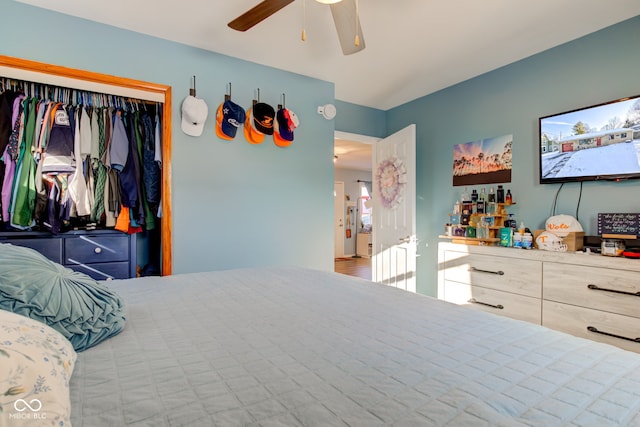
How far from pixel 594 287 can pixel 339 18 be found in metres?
2.19

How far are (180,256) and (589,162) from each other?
304 cm

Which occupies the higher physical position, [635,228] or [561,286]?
[635,228]

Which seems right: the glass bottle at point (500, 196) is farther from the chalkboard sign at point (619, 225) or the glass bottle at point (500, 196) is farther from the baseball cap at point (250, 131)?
the baseball cap at point (250, 131)

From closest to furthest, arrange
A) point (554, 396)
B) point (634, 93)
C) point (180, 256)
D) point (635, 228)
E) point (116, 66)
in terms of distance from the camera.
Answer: point (554, 396), point (635, 228), point (634, 93), point (116, 66), point (180, 256)

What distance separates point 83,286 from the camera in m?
0.99

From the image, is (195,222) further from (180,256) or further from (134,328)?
(134,328)

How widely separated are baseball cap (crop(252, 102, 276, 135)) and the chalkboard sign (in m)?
2.52

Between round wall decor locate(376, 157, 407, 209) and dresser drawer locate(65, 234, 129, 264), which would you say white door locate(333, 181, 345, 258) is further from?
dresser drawer locate(65, 234, 129, 264)

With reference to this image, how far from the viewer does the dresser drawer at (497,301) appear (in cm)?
229

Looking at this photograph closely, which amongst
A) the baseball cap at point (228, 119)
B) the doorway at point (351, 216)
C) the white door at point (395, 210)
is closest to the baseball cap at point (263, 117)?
the baseball cap at point (228, 119)

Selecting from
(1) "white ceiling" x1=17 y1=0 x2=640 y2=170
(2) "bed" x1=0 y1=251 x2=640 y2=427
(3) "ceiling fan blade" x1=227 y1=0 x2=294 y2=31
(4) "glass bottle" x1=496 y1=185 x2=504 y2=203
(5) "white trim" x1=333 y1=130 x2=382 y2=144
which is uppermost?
(1) "white ceiling" x1=17 y1=0 x2=640 y2=170

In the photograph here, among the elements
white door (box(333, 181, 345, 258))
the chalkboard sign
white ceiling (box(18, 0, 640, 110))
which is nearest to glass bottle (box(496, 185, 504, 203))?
the chalkboard sign

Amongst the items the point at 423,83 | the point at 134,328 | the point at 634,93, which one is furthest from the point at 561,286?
the point at 134,328

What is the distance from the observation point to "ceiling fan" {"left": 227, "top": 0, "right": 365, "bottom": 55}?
162 centimetres
